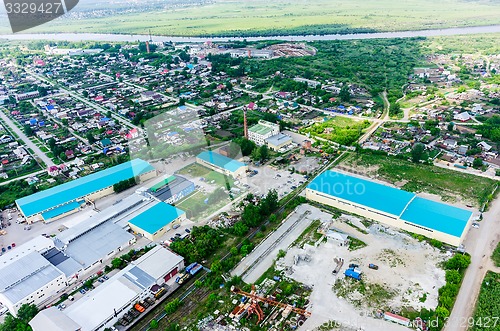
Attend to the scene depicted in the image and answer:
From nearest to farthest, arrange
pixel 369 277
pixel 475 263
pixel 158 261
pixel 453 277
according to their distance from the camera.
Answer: pixel 453 277 < pixel 369 277 < pixel 475 263 < pixel 158 261

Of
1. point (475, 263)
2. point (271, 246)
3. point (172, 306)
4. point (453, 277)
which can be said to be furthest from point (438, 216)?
point (172, 306)

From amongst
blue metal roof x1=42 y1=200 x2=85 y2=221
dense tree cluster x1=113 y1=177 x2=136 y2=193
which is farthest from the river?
blue metal roof x1=42 y1=200 x2=85 y2=221

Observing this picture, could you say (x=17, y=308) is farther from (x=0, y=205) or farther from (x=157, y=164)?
(x=157, y=164)

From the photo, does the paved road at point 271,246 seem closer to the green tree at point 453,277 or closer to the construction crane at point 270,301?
the construction crane at point 270,301

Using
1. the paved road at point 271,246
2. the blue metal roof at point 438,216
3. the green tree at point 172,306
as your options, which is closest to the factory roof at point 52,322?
the green tree at point 172,306

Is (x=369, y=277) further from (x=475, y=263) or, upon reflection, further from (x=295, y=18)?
(x=295, y=18)

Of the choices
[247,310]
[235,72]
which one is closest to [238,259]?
[247,310]
